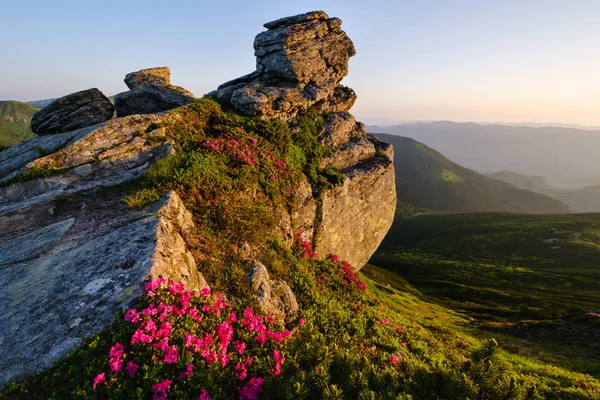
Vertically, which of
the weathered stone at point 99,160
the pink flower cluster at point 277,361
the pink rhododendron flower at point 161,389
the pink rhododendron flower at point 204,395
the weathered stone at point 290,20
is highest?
the weathered stone at point 290,20

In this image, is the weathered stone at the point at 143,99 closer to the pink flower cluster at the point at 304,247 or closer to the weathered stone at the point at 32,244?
the weathered stone at the point at 32,244

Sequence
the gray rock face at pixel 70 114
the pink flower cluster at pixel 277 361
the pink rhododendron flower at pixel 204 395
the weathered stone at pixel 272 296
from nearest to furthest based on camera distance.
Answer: the pink rhododendron flower at pixel 204 395, the pink flower cluster at pixel 277 361, the weathered stone at pixel 272 296, the gray rock face at pixel 70 114

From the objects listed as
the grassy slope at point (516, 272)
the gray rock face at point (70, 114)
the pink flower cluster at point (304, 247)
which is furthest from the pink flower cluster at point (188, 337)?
the grassy slope at point (516, 272)

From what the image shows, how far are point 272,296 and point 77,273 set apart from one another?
735cm

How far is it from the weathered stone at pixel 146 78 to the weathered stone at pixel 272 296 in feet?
92.2

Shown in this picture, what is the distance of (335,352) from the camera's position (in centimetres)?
727

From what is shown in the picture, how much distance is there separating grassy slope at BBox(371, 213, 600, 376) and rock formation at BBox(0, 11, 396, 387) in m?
24.8

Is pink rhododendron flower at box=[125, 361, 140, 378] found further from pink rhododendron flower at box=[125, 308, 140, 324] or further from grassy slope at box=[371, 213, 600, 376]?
grassy slope at box=[371, 213, 600, 376]

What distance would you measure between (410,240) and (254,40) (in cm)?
15563

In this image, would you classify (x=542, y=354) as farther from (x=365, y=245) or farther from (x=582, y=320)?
(x=365, y=245)

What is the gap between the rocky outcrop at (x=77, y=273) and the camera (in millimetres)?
7223

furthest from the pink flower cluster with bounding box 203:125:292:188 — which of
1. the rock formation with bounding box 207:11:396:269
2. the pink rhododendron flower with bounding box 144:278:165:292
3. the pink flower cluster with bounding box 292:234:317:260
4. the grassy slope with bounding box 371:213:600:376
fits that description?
the grassy slope with bounding box 371:213:600:376

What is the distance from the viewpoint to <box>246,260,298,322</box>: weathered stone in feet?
37.1

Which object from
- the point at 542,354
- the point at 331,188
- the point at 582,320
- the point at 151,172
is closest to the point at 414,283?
the point at 582,320
